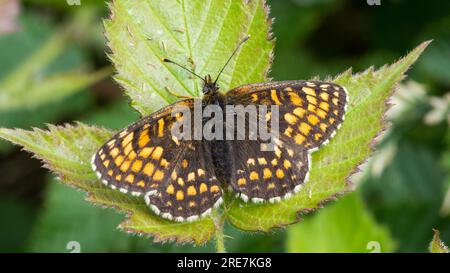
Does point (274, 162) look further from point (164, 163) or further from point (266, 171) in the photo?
point (164, 163)

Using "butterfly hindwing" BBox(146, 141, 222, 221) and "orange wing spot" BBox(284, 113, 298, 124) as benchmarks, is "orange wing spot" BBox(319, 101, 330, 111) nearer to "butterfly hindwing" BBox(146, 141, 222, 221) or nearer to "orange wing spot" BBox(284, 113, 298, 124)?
"orange wing spot" BBox(284, 113, 298, 124)

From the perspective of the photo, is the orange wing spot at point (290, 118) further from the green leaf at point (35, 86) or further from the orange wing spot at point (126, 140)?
the green leaf at point (35, 86)

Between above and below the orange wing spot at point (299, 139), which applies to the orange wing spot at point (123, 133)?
above

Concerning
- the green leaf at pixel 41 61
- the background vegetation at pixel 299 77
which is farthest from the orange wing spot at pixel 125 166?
the green leaf at pixel 41 61

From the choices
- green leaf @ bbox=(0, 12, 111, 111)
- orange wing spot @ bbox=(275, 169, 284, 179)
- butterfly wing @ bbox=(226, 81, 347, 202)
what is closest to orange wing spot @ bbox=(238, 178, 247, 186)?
butterfly wing @ bbox=(226, 81, 347, 202)

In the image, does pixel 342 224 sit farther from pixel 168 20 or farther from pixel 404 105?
pixel 168 20

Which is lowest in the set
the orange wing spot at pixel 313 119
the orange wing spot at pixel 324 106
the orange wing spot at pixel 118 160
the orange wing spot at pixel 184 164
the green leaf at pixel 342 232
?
the green leaf at pixel 342 232
